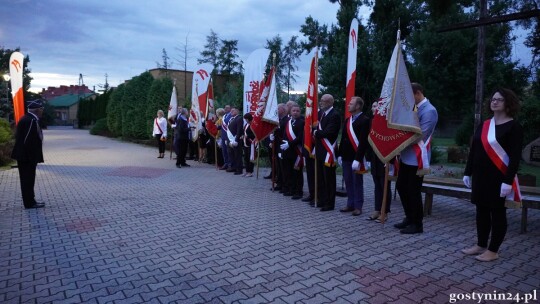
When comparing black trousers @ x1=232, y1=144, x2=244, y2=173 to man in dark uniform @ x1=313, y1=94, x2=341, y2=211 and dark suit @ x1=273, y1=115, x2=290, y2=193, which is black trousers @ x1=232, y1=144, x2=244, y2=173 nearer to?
dark suit @ x1=273, y1=115, x2=290, y2=193

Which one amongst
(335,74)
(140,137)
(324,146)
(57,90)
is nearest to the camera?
(324,146)

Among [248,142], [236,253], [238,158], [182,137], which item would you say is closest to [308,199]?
[236,253]

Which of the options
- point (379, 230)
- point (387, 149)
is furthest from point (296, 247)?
point (387, 149)

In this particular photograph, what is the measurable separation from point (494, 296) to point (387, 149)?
2405 millimetres

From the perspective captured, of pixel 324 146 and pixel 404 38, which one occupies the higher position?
pixel 404 38

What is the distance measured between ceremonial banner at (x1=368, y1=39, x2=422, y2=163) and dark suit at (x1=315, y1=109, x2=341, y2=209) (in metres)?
0.99

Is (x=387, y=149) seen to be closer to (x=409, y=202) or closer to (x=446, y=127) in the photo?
(x=409, y=202)

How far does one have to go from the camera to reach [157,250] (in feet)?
15.6

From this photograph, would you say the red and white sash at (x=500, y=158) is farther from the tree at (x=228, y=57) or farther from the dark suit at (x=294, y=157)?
the tree at (x=228, y=57)

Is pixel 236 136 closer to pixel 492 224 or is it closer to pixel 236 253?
pixel 236 253

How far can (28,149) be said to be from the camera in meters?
6.68

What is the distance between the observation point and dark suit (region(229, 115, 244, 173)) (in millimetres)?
10828

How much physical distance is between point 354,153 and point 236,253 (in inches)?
109

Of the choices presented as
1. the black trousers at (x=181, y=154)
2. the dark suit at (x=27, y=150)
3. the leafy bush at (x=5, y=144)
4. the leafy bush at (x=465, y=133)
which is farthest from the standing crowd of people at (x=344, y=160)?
the leafy bush at (x=465, y=133)
